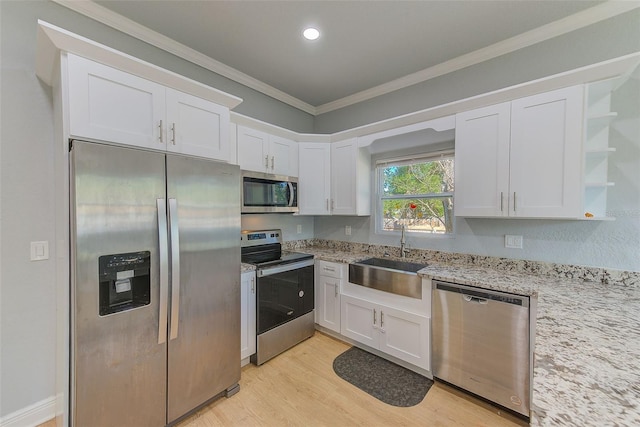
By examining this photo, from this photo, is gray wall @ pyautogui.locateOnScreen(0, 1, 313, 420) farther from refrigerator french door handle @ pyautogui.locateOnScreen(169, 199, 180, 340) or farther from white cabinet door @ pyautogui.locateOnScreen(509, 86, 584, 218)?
white cabinet door @ pyautogui.locateOnScreen(509, 86, 584, 218)

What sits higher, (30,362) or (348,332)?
(30,362)

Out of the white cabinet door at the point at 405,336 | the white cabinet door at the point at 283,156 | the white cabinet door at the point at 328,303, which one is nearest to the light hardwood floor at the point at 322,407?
the white cabinet door at the point at 405,336

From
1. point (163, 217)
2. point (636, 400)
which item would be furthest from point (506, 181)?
point (163, 217)

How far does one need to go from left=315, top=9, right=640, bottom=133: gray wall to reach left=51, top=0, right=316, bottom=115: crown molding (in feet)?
4.44

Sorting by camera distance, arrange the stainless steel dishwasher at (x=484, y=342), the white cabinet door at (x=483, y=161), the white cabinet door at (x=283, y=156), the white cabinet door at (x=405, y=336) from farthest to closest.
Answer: the white cabinet door at (x=283, y=156) < the white cabinet door at (x=405, y=336) < the white cabinet door at (x=483, y=161) < the stainless steel dishwasher at (x=484, y=342)

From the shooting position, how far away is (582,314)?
1193mm

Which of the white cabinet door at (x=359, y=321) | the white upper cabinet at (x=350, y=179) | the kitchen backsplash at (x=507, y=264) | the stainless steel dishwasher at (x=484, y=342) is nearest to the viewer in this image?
the stainless steel dishwasher at (x=484, y=342)

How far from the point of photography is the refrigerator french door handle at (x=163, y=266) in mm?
1592

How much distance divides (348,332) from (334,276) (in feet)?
1.96

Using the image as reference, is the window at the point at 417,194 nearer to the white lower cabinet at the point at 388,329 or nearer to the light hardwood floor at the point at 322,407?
the white lower cabinet at the point at 388,329

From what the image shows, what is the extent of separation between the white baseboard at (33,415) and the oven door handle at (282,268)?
166cm

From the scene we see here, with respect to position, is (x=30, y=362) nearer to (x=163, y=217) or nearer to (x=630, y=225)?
(x=163, y=217)

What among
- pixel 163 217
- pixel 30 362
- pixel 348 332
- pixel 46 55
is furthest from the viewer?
pixel 348 332

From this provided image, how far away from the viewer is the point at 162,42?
230 centimetres
